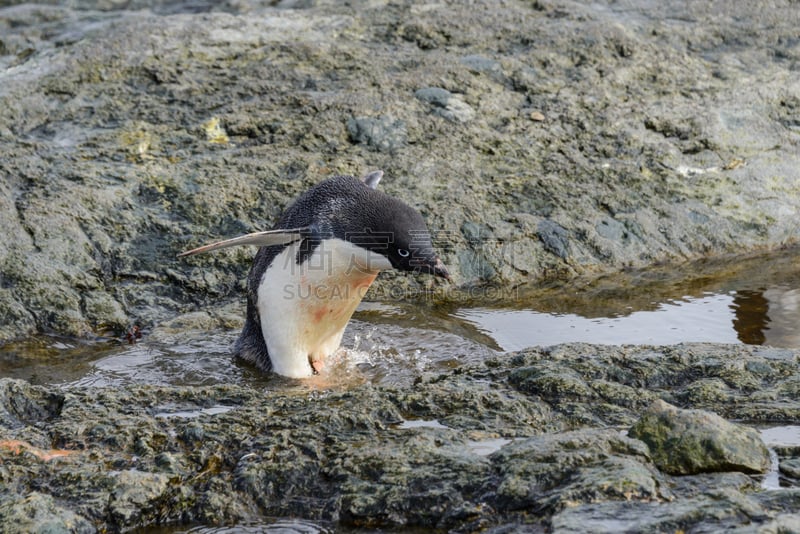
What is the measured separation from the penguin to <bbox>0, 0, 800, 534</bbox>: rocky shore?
682mm

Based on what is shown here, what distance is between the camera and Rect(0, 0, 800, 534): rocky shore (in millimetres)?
2766

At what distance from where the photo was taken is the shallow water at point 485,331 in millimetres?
4406

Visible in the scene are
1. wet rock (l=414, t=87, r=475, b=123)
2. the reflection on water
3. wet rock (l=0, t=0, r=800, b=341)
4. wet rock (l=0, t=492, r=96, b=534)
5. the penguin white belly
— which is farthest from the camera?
wet rock (l=414, t=87, r=475, b=123)

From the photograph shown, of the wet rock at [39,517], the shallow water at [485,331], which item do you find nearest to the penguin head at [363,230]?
the shallow water at [485,331]

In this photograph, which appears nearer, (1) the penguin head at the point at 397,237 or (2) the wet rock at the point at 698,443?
(2) the wet rock at the point at 698,443

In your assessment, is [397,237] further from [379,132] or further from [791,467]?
[379,132]

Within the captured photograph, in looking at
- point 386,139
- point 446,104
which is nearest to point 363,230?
point 386,139

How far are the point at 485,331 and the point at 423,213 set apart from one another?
3.56 feet

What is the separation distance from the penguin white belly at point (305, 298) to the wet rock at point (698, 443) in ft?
5.56

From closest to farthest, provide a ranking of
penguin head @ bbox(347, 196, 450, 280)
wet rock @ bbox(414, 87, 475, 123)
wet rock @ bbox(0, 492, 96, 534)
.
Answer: wet rock @ bbox(0, 492, 96, 534)
penguin head @ bbox(347, 196, 450, 280)
wet rock @ bbox(414, 87, 475, 123)

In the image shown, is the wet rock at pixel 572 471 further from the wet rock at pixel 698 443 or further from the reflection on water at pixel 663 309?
the reflection on water at pixel 663 309

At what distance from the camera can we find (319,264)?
4320 mm

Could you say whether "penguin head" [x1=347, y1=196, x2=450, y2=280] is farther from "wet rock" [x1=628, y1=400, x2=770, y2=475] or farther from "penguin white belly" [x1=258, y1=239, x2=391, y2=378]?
"wet rock" [x1=628, y1=400, x2=770, y2=475]

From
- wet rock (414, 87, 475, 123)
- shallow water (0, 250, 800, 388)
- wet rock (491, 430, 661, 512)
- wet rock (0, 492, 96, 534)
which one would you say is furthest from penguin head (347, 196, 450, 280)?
wet rock (414, 87, 475, 123)
